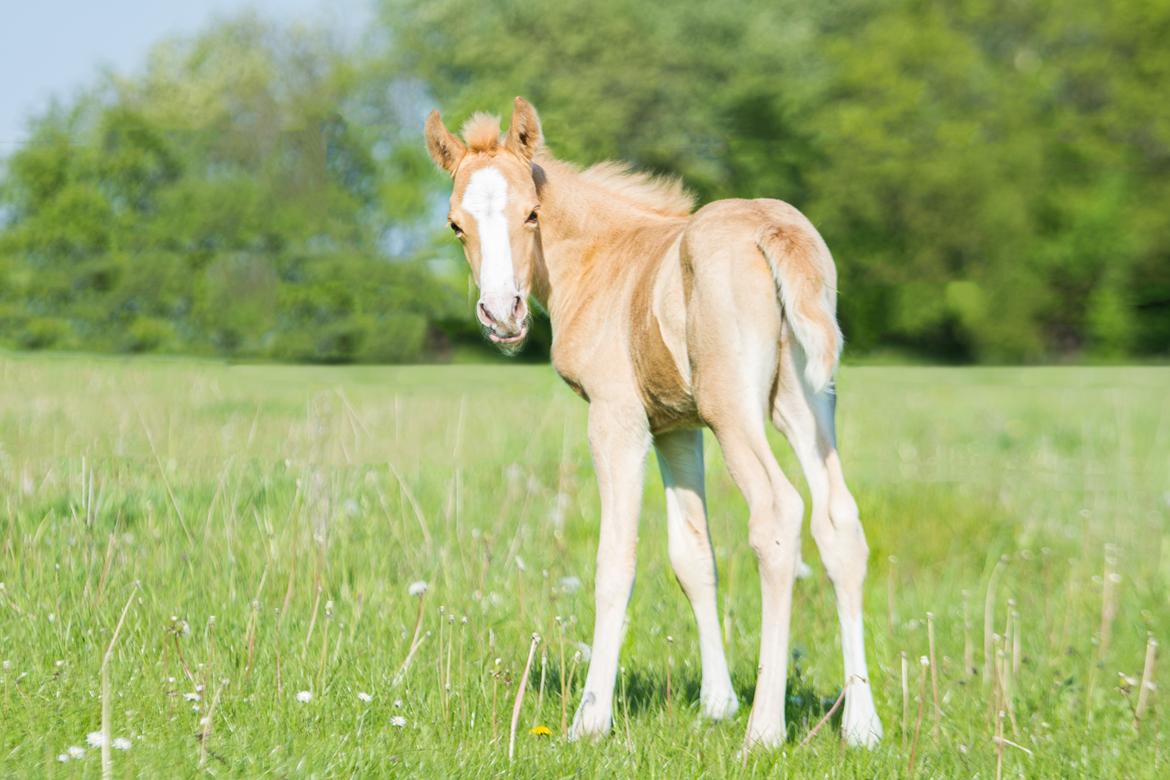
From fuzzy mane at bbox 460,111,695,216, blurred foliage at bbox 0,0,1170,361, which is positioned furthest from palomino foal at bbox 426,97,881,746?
blurred foliage at bbox 0,0,1170,361

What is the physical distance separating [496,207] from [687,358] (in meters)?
0.92

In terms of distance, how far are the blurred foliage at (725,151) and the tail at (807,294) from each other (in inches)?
715

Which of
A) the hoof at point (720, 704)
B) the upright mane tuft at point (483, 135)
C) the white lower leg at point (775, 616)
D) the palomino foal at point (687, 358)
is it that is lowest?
the hoof at point (720, 704)

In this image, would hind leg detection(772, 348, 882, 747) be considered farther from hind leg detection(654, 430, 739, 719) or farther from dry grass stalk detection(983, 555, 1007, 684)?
dry grass stalk detection(983, 555, 1007, 684)

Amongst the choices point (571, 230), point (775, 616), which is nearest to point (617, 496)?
point (775, 616)

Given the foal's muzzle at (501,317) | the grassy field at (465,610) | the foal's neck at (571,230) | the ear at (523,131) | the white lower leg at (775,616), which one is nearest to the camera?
the grassy field at (465,610)

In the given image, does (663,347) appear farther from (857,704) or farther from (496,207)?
(857,704)

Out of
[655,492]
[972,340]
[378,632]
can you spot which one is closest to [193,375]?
[655,492]

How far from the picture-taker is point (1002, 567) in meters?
7.02

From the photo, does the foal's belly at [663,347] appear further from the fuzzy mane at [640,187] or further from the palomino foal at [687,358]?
the fuzzy mane at [640,187]

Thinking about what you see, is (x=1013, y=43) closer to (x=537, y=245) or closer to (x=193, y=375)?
(x=193, y=375)

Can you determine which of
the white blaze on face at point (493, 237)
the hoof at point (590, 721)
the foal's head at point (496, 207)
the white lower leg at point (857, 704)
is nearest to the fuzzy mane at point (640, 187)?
the foal's head at point (496, 207)

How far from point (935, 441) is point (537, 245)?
28.3 feet

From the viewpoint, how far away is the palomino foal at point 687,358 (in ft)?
13.4
